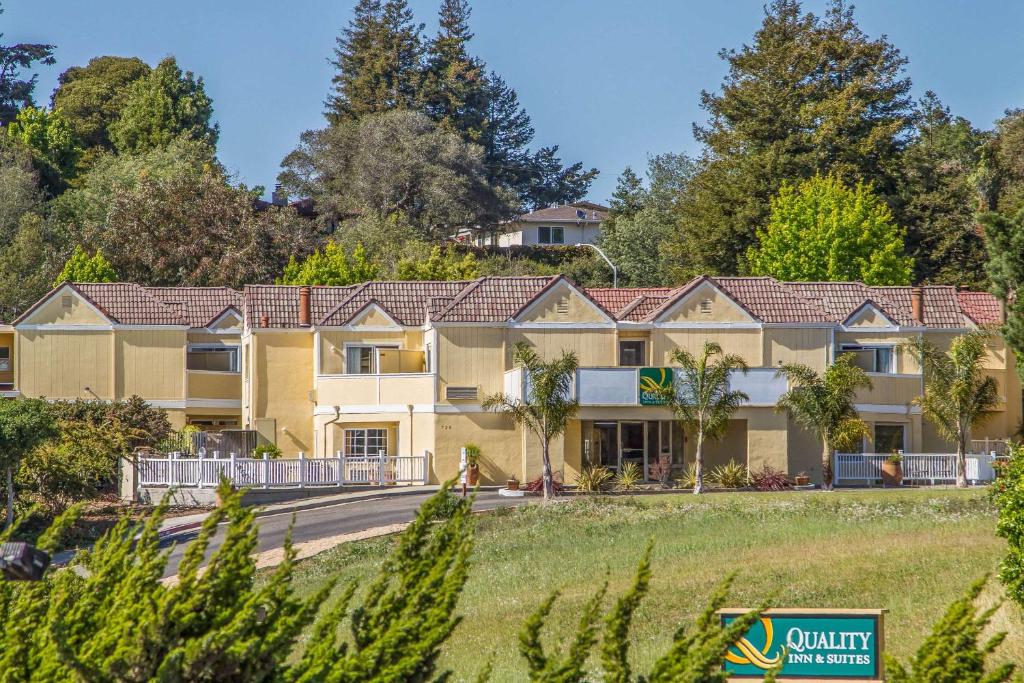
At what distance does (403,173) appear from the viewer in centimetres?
9462

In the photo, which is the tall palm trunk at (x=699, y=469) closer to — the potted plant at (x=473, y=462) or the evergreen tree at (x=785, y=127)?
the potted plant at (x=473, y=462)

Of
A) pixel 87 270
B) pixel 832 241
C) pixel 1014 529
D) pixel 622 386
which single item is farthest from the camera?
pixel 87 270

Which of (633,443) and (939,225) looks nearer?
(633,443)

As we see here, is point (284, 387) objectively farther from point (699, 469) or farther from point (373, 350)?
point (699, 469)

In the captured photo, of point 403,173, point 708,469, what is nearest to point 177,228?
point 403,173

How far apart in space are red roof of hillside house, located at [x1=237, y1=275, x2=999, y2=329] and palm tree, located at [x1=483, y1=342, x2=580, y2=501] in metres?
4.79

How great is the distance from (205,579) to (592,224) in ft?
322

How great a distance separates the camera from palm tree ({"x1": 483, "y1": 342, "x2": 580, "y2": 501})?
45.3 m

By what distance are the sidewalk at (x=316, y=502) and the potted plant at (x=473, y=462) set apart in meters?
1.25

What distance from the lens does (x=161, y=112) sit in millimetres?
107750

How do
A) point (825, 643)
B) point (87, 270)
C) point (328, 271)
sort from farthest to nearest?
point (87, 270) < point (328, 271) < point (825, 643)

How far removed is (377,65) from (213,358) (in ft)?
162

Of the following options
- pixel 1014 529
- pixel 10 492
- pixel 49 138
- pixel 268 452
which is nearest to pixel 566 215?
pixel 49 138

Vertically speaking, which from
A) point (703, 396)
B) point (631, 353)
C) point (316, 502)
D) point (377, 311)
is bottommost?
point (316, 502)
